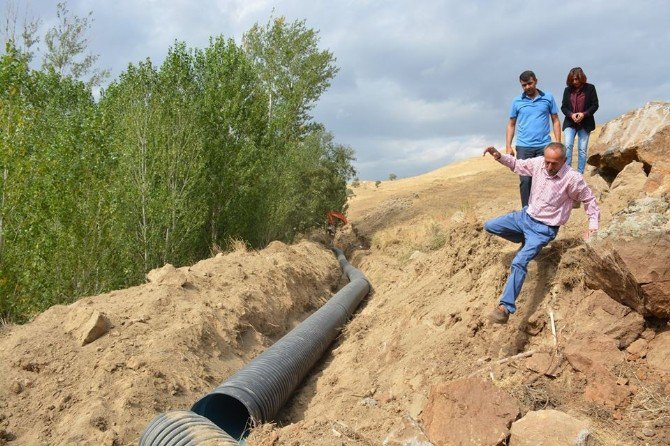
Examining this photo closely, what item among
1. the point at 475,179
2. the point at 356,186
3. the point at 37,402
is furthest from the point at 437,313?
the point at 356,186

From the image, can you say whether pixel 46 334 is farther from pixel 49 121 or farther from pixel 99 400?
pixel 49 121

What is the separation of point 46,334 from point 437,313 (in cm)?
596

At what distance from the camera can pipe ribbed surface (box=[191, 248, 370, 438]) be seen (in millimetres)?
6035

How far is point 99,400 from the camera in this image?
254 inches

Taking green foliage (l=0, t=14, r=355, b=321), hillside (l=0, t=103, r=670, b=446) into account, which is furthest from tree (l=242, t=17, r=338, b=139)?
hillside (l=0, t=103, r=670, b=446)

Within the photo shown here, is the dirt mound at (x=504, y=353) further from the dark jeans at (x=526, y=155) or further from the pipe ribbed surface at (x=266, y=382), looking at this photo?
the dark jeans at (x=526, y=155)

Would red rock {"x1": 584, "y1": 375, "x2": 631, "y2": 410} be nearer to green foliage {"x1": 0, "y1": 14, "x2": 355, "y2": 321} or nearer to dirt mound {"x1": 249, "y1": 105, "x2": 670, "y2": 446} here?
dirt mound {"x1": 249, "y1": 105, "x2": 670, "y2": 446}

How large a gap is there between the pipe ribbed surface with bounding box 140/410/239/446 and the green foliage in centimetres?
799


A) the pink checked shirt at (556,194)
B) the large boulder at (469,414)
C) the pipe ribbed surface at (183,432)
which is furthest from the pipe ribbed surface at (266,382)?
the pink checked shirt at (556,194)

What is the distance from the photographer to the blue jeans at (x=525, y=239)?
5391mm

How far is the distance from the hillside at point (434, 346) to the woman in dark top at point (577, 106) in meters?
0.84

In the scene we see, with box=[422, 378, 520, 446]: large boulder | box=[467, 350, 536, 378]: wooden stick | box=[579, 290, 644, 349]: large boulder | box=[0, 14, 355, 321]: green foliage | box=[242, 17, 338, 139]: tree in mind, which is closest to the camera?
box=[422, 378, 520, 446]: large boulder

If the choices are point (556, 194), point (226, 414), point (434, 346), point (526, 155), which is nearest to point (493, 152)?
point (556, 194)

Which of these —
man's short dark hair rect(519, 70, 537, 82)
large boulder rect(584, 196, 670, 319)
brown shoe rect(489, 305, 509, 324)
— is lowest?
brown shoe rect(489, 305, 509, 324)
